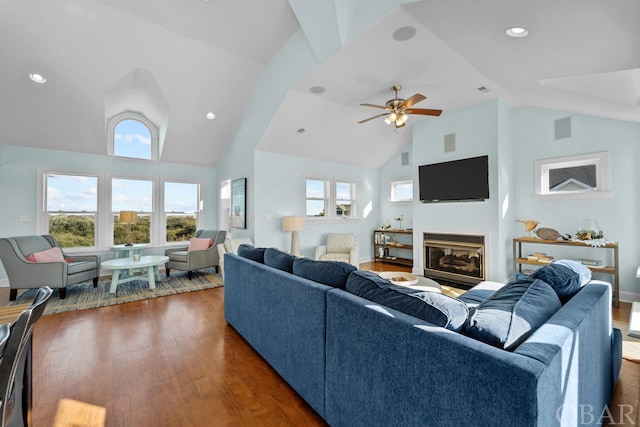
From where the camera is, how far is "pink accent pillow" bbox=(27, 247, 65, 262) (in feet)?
13.3

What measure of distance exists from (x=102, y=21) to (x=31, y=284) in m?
3.81

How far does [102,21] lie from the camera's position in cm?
389

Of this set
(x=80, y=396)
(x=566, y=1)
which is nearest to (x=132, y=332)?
(x=80, y=396)

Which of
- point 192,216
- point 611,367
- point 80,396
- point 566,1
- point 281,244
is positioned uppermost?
point 566,1

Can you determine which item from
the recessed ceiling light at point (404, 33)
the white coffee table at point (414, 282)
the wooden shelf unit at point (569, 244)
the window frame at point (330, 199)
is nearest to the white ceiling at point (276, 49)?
the recessed ceiling light at point (404, 33)

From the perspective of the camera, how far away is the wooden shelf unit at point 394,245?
6484 mm

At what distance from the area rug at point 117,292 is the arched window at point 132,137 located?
270 cm

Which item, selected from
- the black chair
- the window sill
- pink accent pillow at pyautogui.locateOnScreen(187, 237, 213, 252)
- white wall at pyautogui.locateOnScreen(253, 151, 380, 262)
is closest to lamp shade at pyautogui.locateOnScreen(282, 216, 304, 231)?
white wall at pyautogui.locateOnScreen(253, 151, 380, 262)

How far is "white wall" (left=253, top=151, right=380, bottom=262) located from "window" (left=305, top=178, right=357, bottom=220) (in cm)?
14

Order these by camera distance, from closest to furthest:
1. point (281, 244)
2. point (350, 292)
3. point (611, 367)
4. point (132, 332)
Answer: point (350, 292), point (611, 367), point (132, 332), point (281, 244)

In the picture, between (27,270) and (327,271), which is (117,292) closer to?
(27,270)

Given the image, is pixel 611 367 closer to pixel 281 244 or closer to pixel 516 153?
pixel 516 153

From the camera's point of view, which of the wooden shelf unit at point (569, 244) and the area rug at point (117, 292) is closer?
the wooden shelf unit at point (569, 244)

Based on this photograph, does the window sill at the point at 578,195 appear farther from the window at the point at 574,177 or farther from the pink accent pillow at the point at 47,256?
the pink accent pillow at the point at 47,256
